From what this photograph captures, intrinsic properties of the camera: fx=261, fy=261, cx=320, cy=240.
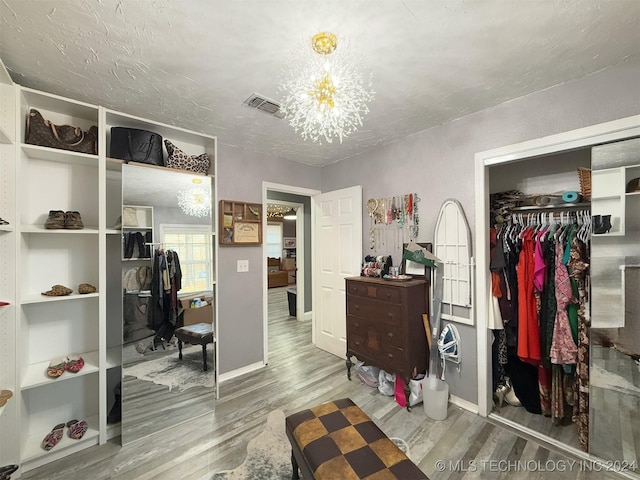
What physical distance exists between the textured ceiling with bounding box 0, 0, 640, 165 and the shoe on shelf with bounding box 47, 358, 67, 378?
1.88 m

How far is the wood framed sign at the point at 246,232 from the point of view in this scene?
2826 mm

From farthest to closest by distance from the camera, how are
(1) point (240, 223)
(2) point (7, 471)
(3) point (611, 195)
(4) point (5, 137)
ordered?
(1) point (240, 223), (3) point (611, 195), (4) point (5, 137), (2) point (7, 471)

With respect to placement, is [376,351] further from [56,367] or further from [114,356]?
[56,367]

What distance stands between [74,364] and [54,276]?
653mm

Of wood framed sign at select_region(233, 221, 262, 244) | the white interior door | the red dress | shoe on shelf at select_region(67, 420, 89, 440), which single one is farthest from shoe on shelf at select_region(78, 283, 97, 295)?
the red dress

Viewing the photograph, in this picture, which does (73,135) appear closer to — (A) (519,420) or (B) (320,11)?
(B) (320,11)

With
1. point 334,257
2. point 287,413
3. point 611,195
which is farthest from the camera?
point 334,257

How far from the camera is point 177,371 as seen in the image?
2203 mm

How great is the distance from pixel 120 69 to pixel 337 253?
2.60 m

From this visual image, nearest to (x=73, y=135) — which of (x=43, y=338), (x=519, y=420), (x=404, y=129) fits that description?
(x=43, y=338)

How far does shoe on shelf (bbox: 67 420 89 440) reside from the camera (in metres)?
1.82

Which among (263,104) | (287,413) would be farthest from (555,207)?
(287,413)

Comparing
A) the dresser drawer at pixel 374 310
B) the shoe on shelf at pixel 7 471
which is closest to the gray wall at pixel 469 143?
the dresser drawer at pixel 374 310

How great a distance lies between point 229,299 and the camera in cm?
280
